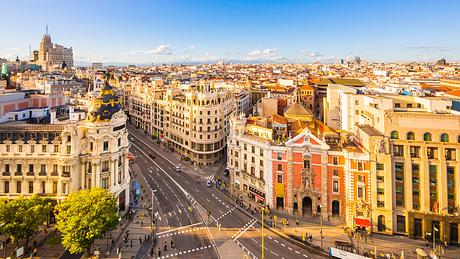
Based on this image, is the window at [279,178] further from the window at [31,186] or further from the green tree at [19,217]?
the window at [31,186]

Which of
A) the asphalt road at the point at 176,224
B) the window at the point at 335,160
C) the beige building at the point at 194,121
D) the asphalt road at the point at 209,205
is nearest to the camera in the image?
the asphalt road at the point at 176,224

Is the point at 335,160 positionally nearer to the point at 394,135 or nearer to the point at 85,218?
the point at 394,135

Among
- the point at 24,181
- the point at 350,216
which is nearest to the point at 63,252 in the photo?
the point at 24,181

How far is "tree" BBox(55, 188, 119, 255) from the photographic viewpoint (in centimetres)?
5644

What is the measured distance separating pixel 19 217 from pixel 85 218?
11022 millimetres

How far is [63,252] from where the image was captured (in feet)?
208

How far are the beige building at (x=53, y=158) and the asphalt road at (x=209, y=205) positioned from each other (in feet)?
71.1

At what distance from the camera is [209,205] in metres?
89.0

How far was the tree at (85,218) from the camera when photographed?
185ft

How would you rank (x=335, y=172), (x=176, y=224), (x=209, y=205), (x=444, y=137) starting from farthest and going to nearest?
(x=209, y=205) < (x=335, y=172) < (x=176, y=224) < (x=444, y=137)

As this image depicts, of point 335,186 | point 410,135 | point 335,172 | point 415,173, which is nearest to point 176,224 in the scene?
point 335,186

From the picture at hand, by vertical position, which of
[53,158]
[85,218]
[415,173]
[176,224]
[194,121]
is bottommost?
[176,224]

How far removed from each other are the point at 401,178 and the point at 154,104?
106811mm

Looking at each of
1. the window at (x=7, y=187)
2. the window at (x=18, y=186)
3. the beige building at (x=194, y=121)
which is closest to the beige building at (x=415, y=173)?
the beige building at (x=194, y=121)
